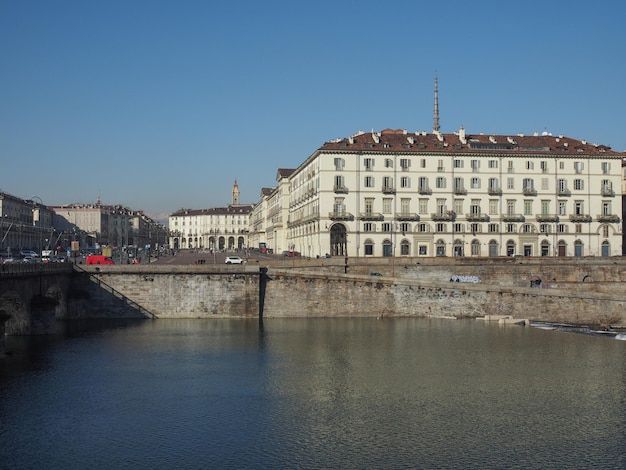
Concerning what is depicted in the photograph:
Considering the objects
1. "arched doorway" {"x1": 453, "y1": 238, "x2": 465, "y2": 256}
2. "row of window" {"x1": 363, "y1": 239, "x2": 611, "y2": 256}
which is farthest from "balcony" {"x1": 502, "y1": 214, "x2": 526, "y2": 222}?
"arched doorway" {"x1": 453, "y1": 238, "x2": 465, "y2": 256}

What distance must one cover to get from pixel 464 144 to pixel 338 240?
74.2 ft

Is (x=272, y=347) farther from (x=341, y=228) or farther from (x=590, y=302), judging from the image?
(x=341, y=228)

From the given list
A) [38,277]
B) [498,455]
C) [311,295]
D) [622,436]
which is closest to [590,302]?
[311,295]

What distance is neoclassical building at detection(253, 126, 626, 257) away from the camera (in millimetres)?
99500

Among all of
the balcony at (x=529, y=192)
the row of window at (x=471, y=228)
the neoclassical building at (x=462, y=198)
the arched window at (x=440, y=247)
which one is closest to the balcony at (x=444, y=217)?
the neoclassical building at (x=462, y=198)

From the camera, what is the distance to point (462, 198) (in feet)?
333

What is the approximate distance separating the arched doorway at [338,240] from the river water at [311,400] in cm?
3547

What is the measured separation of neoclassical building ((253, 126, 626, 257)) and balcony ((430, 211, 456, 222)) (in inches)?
5.3

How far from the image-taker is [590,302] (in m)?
73.2

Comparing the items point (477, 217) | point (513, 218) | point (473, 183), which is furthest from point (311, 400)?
point (513, 218)

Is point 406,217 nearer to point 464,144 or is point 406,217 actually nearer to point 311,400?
point 464,144

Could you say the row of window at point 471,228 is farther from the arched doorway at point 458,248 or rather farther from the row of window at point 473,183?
the row of window at point 473,183

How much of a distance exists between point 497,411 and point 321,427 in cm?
1007

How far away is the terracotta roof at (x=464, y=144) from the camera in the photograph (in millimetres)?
100938
